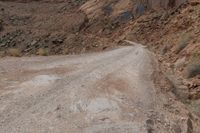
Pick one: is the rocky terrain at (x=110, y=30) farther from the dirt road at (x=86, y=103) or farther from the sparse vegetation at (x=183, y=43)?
the dirt road at (x=86, y=103)

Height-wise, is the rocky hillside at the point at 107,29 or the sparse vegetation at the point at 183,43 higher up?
the sparse vegetation at the point at 183,43

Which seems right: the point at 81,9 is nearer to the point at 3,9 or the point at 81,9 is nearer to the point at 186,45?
the point at 3,9

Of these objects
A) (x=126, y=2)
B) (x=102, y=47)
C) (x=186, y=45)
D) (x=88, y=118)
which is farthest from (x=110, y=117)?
(x=126, y=2)

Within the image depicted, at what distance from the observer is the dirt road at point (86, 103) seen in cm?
982

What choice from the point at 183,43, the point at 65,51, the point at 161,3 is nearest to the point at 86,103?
the point at 183,43

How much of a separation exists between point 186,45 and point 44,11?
25.5 meters

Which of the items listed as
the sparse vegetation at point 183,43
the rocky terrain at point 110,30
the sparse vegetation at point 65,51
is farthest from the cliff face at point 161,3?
the sparse vegetation at point 183,43

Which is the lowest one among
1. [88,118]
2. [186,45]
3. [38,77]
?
[186,45]

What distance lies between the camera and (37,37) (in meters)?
34.0

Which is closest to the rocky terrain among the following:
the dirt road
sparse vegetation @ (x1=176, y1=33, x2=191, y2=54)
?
sparse vegetation @ (x1=176, y1=33, x2=191, y2=54)

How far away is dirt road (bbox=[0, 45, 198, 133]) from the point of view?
9820mm

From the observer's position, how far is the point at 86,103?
11320 mm

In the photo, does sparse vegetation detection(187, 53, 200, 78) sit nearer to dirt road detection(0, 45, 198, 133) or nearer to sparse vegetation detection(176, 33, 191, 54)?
dirt road detection(0, 45, 198, 133)

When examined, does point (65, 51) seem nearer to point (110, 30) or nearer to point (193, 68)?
point (110, 30)
